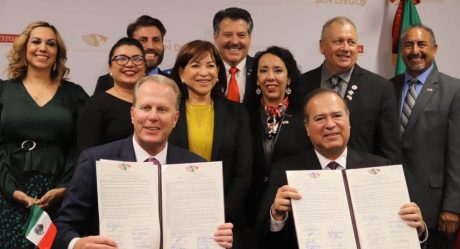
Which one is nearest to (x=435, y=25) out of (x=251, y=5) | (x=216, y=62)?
(x=251, y=5)

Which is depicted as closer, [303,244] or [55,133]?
[303,244]

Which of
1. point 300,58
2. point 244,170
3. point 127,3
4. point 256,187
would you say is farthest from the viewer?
point 300,58

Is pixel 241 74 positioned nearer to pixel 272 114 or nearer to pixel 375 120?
pixel 272 114

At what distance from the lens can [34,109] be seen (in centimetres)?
325

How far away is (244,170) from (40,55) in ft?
4.99

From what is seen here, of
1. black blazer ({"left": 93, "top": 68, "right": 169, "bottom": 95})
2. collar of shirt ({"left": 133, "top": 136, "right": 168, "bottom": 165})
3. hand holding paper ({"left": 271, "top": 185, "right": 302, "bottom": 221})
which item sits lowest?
hand holding paper ({"left": 271, "top": 185, "right": 302, "bottom": 221})

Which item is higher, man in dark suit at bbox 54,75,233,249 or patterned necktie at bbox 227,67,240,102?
patterned necktie at bbox 227,67,240,102

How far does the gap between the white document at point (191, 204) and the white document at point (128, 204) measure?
0.18 ft

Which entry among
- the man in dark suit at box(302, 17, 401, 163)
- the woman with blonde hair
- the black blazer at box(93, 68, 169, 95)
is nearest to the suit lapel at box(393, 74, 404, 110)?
the man in dark suit at box(302, 17, 401, 163)

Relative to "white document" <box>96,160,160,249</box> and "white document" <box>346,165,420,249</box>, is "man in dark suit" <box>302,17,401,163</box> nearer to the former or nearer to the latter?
"white document" <box>346,165,420,249</box>

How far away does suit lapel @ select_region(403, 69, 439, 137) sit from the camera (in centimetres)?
362

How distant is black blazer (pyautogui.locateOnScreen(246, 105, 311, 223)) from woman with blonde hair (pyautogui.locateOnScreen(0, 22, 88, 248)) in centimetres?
115

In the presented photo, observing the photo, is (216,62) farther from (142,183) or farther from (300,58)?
(300,58)

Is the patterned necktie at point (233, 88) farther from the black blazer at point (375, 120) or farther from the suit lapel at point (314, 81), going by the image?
the black blazer at point (375, 120)
